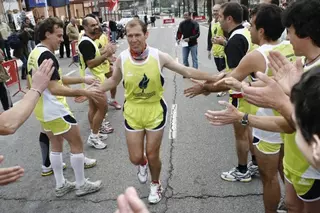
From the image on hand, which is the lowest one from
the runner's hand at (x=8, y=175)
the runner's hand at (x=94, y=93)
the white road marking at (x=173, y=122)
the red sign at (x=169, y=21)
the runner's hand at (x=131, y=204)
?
the red sign at (x=169, y=21)

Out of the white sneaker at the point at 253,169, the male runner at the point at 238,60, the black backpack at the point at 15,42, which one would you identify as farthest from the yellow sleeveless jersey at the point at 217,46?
the black backpack at the point at 15,42

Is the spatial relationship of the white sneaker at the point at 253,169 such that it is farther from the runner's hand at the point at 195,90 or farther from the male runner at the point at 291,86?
the male runner at the point at 291,86

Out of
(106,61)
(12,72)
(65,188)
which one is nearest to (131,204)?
(65,188)

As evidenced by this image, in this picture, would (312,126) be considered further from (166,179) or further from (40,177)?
(40,177)

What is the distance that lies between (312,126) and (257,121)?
1154 millimetres

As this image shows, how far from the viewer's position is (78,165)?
404 centimetres

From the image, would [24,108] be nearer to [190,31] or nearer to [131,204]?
[131,204]

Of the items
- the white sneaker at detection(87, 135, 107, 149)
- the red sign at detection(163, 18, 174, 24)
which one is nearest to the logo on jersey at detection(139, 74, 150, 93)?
the white sneaker at detection(87, 135, 107, 149)

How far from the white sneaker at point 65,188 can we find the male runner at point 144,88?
1.00 metres

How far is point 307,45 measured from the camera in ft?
7.36

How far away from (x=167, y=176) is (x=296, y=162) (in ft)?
7.92

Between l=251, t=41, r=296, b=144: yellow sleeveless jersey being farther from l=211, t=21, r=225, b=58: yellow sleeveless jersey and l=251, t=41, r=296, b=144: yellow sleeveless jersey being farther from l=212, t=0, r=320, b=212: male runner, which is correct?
l=211, t=21, r=225, b=58: yellow sleeveless jersey

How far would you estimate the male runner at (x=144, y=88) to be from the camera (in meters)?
3.70

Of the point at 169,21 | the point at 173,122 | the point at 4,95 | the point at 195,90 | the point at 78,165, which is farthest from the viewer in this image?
the point at 169,21
